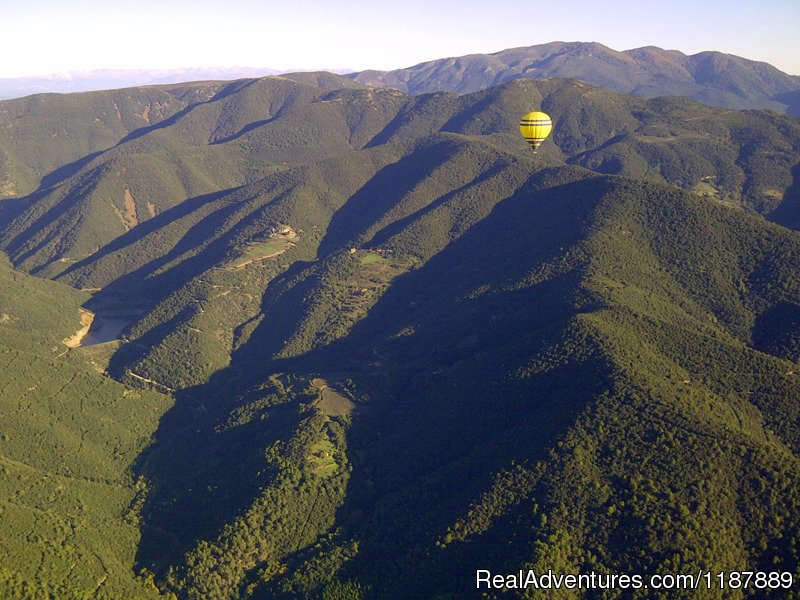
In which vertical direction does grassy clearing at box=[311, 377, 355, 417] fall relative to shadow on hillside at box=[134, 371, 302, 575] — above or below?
above

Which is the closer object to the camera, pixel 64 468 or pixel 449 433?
pixel 449 433

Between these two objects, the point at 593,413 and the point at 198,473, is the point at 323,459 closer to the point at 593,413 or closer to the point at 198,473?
the point at 198,473

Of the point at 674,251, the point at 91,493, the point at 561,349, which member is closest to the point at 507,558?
the point at 561,349

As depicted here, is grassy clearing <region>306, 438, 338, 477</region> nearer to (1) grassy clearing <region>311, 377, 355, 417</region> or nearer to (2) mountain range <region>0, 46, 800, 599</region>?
(2) mountain range <region>0, 46, 800, 599</region>

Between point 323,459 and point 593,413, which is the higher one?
point 593,413

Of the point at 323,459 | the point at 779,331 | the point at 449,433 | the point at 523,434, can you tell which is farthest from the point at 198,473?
the point at 779,331

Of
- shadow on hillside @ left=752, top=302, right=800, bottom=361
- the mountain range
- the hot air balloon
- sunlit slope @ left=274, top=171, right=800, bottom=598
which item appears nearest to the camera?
sunlit slope @ left=274, top=171, right=800, bottom=598

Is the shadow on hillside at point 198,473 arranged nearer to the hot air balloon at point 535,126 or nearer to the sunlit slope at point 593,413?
the sunlit slope at point 593,413

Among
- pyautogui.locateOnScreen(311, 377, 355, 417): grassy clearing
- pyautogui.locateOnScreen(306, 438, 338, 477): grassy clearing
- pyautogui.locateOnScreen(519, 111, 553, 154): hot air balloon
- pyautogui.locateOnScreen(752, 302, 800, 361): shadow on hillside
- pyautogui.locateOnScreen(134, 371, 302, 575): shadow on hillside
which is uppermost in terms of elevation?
pyautogui.locateOnScreen(519, 111, 553, 154): hot air balloon

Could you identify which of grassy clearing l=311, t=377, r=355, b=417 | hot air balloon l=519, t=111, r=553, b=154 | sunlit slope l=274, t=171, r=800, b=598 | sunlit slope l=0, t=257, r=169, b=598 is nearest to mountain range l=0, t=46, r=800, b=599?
sunlit slope l=274, t=171, r=800, b=598

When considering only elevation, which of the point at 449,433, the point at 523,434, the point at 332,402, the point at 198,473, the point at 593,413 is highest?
the point at 593,413
